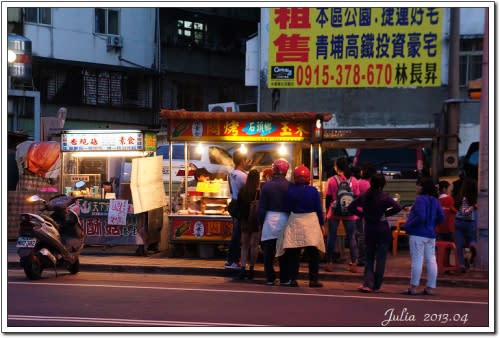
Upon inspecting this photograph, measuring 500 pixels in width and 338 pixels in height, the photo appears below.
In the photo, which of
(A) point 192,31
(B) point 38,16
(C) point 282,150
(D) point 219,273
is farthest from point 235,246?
(A) point 192,31

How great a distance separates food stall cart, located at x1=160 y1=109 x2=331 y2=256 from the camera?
14508 mm

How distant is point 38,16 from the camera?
33250 millimetres

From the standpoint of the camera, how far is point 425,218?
1136 centimetres

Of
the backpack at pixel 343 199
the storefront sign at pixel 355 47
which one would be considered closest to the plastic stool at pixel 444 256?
the backpack at pixel 343 199

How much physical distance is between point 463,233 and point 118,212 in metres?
5.91

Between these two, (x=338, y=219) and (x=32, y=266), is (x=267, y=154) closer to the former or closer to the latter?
(x=338, y=219)

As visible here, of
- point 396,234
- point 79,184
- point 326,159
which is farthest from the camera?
point 326,159

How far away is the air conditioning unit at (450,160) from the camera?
19359 millimetres

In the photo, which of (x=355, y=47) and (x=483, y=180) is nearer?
(x=483, y=180)

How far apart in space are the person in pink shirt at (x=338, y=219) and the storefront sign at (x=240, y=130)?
1114 mm

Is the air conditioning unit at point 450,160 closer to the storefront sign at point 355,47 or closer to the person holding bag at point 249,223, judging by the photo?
the storefront sign at point 355,47

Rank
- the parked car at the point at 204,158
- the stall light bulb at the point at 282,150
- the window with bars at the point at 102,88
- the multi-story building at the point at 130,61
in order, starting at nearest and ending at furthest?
the stall light bulb at the point at 282,150 → the parked car at the point at 204,158 → the multi-story building at the point at 130,61 → the window with bars at the point at 102,88

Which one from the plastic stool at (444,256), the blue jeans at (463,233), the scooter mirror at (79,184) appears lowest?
the plastic stool at (444,256)
